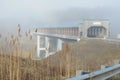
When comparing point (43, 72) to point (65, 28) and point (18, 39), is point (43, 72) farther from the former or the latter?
point (65, 28)

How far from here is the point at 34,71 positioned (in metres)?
7.75

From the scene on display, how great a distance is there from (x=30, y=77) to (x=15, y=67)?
2.55 ft

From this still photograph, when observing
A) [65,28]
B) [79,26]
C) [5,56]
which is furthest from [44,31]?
[5,56]

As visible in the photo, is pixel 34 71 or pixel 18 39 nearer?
pixel 18 39

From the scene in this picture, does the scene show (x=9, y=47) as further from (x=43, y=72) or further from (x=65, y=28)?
(x=65, y=28)

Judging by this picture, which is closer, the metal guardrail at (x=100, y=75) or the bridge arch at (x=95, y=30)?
the metal guardrail at (x=100, y=75)

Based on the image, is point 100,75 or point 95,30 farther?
point 95,30

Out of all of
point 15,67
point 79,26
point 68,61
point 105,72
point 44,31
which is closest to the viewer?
point 15,67

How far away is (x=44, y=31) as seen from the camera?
281 feet

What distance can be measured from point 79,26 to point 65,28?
30.5 ft

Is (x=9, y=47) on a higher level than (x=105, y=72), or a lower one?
higher

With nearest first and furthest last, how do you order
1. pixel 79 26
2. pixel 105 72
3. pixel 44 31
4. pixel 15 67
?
1. pixel 15 67
2. pixel 105 72
3. pixel 79 26
4. pixel 44 31

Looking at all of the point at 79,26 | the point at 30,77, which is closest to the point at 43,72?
the point at 30,77

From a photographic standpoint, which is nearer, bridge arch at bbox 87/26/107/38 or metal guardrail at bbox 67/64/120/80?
metal guardrail at bbox 67/64/120/80
